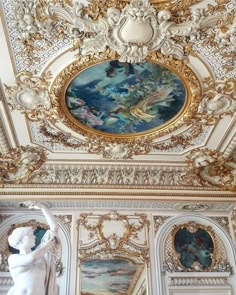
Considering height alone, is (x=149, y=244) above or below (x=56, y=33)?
below

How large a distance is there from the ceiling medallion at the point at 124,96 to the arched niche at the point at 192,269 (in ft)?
10.7

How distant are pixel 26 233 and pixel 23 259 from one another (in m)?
0.37

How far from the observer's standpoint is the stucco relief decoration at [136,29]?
604 cm

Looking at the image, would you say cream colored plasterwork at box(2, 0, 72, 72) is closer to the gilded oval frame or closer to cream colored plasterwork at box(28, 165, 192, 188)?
cream colored plasterwork at box(28, 165, 192, 188)

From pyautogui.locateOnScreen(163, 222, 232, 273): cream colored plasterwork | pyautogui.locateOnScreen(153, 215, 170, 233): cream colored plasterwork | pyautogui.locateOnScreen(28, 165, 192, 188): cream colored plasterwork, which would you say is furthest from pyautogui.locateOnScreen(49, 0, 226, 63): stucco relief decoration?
pyautogui.locateOnScreen(163, 222, 232, 273): cream colored plasterwork

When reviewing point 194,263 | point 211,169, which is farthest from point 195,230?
point 211,169

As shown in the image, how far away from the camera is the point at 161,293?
9.73 m

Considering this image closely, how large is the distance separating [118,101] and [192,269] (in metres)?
5.36

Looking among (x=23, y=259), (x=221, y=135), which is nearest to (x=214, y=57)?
(x=221, y=135)

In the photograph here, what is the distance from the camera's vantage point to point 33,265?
446 cm

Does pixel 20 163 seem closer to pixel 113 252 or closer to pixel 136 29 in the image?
pixel 113 252

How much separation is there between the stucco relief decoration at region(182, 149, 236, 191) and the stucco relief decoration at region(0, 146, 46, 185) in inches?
167

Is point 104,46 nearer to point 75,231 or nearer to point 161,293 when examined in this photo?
point 75,231

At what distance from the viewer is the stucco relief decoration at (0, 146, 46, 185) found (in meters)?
9.80
